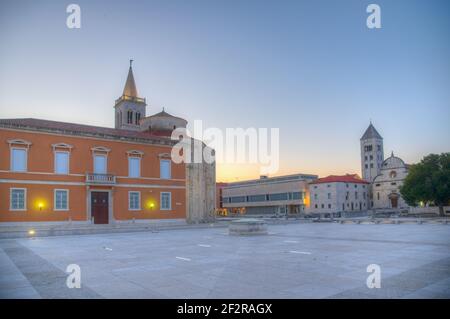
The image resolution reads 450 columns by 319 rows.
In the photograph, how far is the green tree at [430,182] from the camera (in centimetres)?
5231

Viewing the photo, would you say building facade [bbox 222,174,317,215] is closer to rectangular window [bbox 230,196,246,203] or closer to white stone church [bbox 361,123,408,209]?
rectangular window [bbox 230,196,246,203]

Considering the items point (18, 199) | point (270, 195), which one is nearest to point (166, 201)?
point (18, 199)

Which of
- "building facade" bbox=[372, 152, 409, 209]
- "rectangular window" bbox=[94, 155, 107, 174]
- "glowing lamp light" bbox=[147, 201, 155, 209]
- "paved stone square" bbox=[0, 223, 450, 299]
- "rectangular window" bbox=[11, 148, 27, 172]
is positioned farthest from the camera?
"building facade" bbox=[372, 152, 409, 209]

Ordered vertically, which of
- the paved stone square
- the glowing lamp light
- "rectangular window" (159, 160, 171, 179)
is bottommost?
the glowing lamp light

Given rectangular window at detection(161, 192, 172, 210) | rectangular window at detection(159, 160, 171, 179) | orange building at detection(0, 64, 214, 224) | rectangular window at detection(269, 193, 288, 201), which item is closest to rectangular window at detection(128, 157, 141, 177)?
orange building at detection(0, 64, 214, 224)

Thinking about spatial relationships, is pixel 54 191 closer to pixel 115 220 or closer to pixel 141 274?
pixel 115 220

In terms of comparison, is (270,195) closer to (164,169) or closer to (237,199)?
(237,199)

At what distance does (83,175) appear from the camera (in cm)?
3525

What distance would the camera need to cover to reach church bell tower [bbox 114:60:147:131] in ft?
202

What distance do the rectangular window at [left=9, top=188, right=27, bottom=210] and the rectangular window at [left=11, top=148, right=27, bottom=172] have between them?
1.80 metres

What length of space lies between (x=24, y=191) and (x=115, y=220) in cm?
Result: 874

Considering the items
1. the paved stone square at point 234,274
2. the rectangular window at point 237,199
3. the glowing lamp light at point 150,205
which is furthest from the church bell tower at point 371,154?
the paved stone square at point 234,274

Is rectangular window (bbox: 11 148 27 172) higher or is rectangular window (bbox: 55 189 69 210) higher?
rectangular window (bbox: 11 148 27 172)
